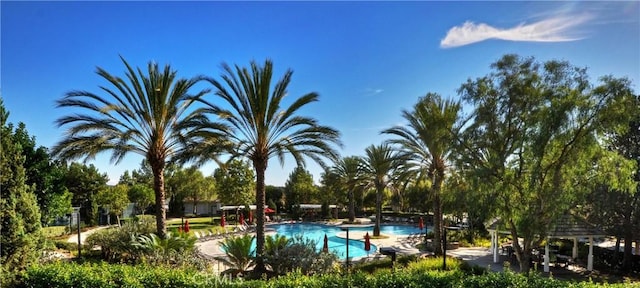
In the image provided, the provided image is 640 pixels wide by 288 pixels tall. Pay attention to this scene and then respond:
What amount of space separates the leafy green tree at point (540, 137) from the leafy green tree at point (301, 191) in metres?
34.5

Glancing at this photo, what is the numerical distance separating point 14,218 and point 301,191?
38.2 metres

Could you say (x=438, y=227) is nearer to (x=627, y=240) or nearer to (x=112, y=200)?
(x=627, y=240)

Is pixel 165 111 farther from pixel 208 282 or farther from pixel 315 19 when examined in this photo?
pixel 208 282

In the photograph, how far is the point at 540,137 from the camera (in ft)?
38.6

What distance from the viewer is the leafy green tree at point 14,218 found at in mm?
9539

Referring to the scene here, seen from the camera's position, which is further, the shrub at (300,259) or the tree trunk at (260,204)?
the tree trunk at (260,204)

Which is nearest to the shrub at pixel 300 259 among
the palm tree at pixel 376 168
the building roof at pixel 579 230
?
the building roof at pixel 579 230

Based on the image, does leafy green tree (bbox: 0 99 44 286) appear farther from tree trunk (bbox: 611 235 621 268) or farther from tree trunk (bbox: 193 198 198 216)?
tree trunk (bbox: 193 198 198 216)

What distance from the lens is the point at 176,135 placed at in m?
17.7

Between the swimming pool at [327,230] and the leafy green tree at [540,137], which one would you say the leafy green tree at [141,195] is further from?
the leafy green tree at [540,137]

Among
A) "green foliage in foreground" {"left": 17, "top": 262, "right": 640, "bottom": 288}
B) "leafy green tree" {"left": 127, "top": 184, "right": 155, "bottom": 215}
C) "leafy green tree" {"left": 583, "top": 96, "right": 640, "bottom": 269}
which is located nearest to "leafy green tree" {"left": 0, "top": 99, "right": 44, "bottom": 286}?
"green foliage in foreground" {"left": 17, "top": 262, "right": 640, "bottom": 288}

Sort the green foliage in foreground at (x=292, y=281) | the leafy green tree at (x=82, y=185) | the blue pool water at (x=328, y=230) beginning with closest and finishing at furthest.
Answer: the green foliage in foreground at (x=292, y=281)
the blue pool water at (x=328, y=230)
the leafy green tree at (x=82, y=185)

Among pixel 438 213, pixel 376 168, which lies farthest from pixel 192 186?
pixel 438 213

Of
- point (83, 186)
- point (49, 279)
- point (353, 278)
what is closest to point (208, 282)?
point (353, 278)
